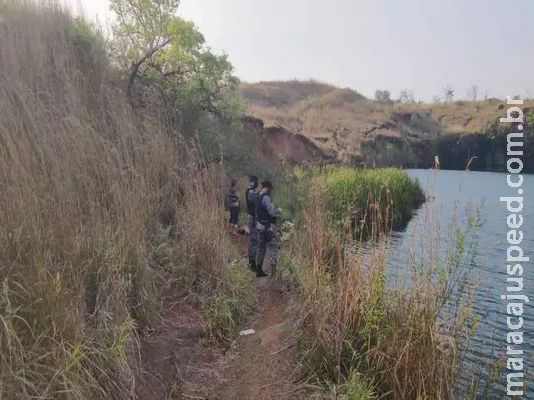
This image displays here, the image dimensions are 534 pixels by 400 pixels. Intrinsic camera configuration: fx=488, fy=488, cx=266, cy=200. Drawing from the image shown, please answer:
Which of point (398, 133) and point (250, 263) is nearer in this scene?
point (250, 263)

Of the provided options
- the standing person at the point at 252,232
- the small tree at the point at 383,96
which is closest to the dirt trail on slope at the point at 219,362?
the standing person at the point at 252,232

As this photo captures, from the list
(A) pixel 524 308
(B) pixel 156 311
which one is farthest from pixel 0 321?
(A) pixel 524 308

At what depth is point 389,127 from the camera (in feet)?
156

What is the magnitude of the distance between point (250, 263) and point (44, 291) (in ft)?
17.2

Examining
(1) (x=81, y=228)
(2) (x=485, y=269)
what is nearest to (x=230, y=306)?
(1) (x=81, y=228)

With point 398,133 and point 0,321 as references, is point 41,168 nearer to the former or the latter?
point 0,321

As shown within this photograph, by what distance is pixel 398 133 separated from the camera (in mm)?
45688

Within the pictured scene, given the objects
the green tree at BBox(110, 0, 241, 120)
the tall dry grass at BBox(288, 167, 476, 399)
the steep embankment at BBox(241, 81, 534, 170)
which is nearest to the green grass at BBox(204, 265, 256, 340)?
the tall dry grass at BBox(288, 167, 476, 399)

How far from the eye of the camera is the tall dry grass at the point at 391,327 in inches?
146

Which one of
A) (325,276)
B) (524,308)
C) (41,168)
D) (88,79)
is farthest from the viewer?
(88,79)

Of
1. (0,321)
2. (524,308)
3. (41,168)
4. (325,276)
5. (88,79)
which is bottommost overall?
(524,308)

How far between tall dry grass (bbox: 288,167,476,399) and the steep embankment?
2211cm

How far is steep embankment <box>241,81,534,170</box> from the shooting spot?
34.2 m

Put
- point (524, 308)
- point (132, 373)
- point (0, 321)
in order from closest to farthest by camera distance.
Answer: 1. point (0, 321)
2. point (132, 373)
3. point (524, 308)
